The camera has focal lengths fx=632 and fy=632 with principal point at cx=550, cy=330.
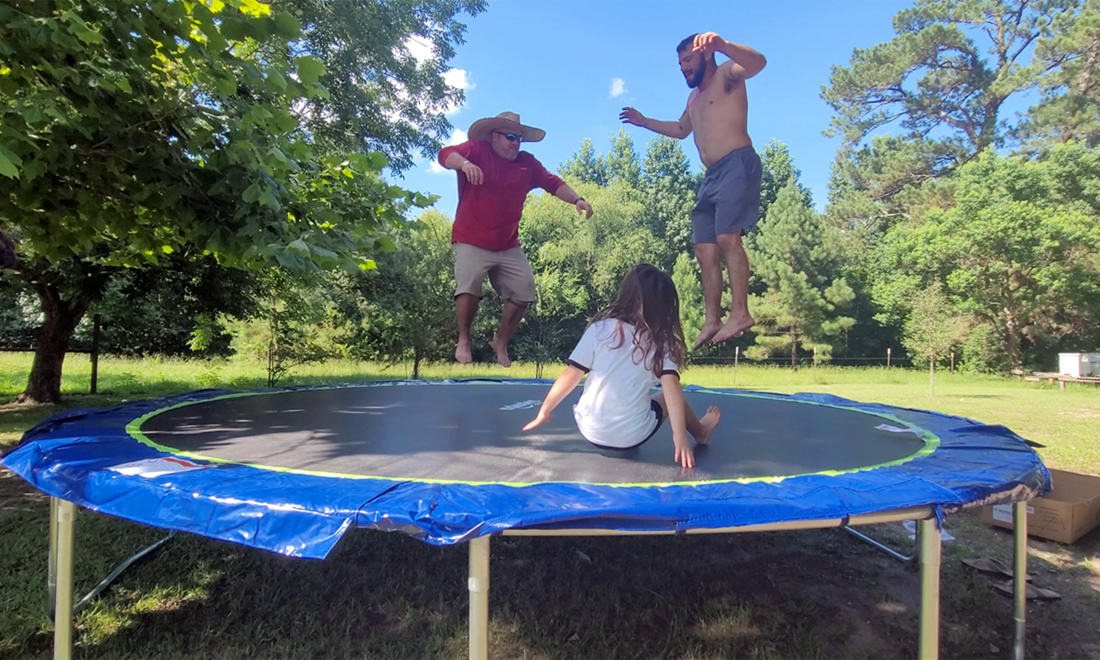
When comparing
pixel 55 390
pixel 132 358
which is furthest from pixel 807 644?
pixel 132 358

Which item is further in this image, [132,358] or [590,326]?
[132,358]

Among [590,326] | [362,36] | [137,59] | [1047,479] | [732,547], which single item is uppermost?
[362,36]

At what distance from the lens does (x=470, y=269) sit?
347 centimetres

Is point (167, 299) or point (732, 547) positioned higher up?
point (167, 299)

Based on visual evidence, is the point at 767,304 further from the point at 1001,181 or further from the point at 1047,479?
the point at 1047,479

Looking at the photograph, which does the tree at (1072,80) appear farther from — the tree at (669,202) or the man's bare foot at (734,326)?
the man's bare foot at (734,326)

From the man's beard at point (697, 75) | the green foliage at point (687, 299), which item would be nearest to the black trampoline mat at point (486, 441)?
the man's beard at point (697, 75)

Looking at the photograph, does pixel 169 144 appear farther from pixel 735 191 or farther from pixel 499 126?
pixel 735 191

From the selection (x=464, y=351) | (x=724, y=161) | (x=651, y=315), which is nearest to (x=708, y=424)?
(x=651, y=315)

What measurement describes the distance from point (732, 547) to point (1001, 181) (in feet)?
52.9

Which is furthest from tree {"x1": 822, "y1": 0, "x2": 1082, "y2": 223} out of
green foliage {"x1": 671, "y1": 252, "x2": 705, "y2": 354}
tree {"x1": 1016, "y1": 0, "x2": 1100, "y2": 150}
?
green foliage {"x1": 671, "y1": 252, "x2": 705, "y2": 354}

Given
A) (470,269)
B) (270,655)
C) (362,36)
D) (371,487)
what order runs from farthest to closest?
1. (362,36)
2. (470,269)
3. (270,655)
4. (371,487)

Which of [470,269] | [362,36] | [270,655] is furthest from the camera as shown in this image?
[362,36]

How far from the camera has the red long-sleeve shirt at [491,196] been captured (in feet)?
11.2
